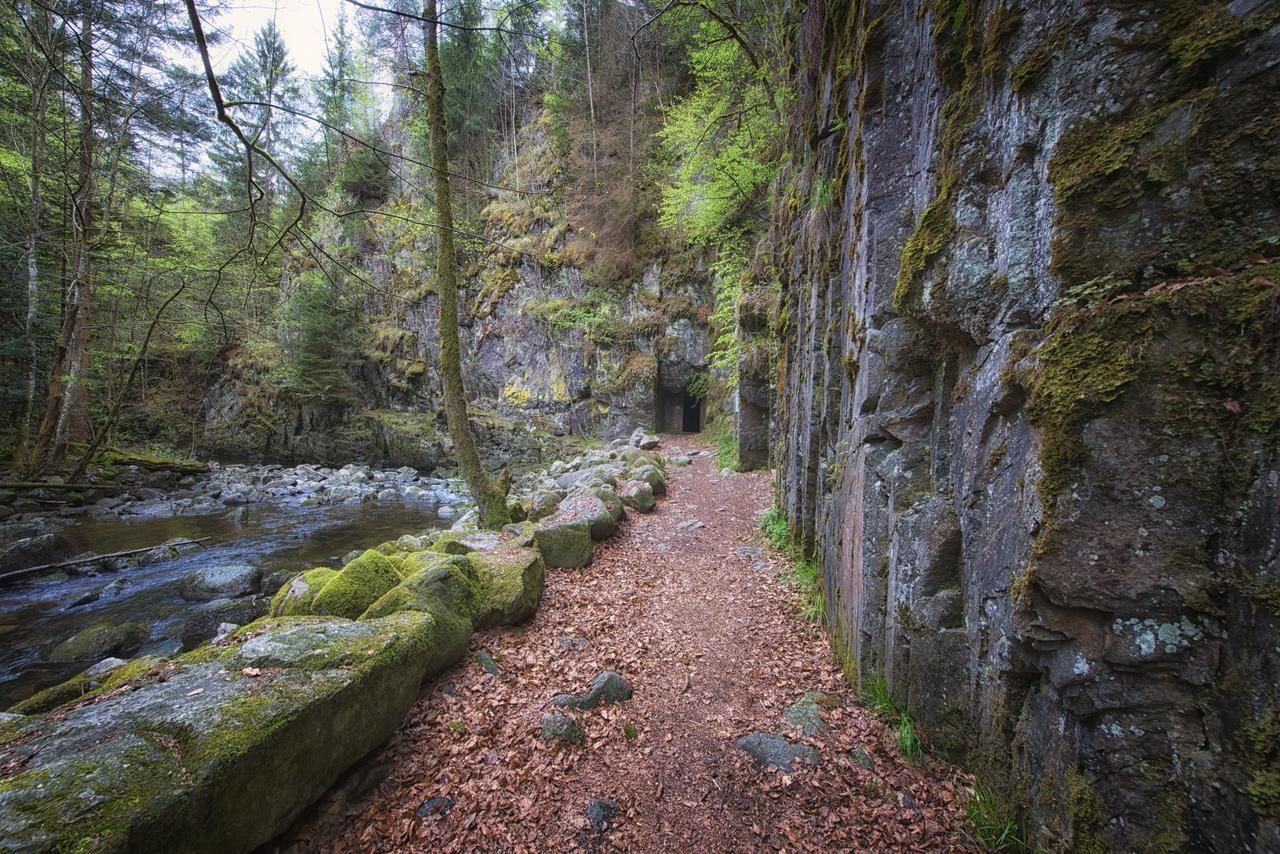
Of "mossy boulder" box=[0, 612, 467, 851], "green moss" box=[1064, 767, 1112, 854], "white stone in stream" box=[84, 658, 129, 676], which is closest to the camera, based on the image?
"mossy boulder" box=[0, 612, 467, 851]

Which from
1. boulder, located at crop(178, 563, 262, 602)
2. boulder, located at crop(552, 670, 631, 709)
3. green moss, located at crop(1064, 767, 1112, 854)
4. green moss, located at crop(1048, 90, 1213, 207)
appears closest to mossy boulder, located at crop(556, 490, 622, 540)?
boulder, located at crop(552, 670, 631, 709)

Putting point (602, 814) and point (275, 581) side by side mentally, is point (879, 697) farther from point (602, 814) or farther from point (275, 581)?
point (275, 581)

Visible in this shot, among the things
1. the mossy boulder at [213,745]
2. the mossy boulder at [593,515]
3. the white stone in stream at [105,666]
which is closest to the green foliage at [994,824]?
the mossy boulder at [213,745]

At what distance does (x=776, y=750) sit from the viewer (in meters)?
2.98

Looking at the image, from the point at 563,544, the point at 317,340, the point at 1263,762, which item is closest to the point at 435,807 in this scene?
the point at 563,544

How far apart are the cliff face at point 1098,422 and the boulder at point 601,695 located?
201 centimetres

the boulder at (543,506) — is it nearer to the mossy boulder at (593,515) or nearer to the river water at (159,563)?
the mossy boulder at (593,515)

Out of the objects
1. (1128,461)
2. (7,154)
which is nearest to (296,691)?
(1128,461)

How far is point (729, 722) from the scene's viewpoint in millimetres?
3322

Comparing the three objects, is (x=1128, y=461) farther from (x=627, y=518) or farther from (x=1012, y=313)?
(x=627, y=518)

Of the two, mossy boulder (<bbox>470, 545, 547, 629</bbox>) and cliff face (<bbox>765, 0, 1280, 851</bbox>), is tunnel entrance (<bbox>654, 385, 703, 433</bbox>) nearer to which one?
mossy boulder (<bbox>470, 545, 547, 629</bbox>)

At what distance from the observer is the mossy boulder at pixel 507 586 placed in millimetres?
4225

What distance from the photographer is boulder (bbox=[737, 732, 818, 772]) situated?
9.50 feet

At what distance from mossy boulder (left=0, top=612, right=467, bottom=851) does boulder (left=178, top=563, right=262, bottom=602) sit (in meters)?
5.61
